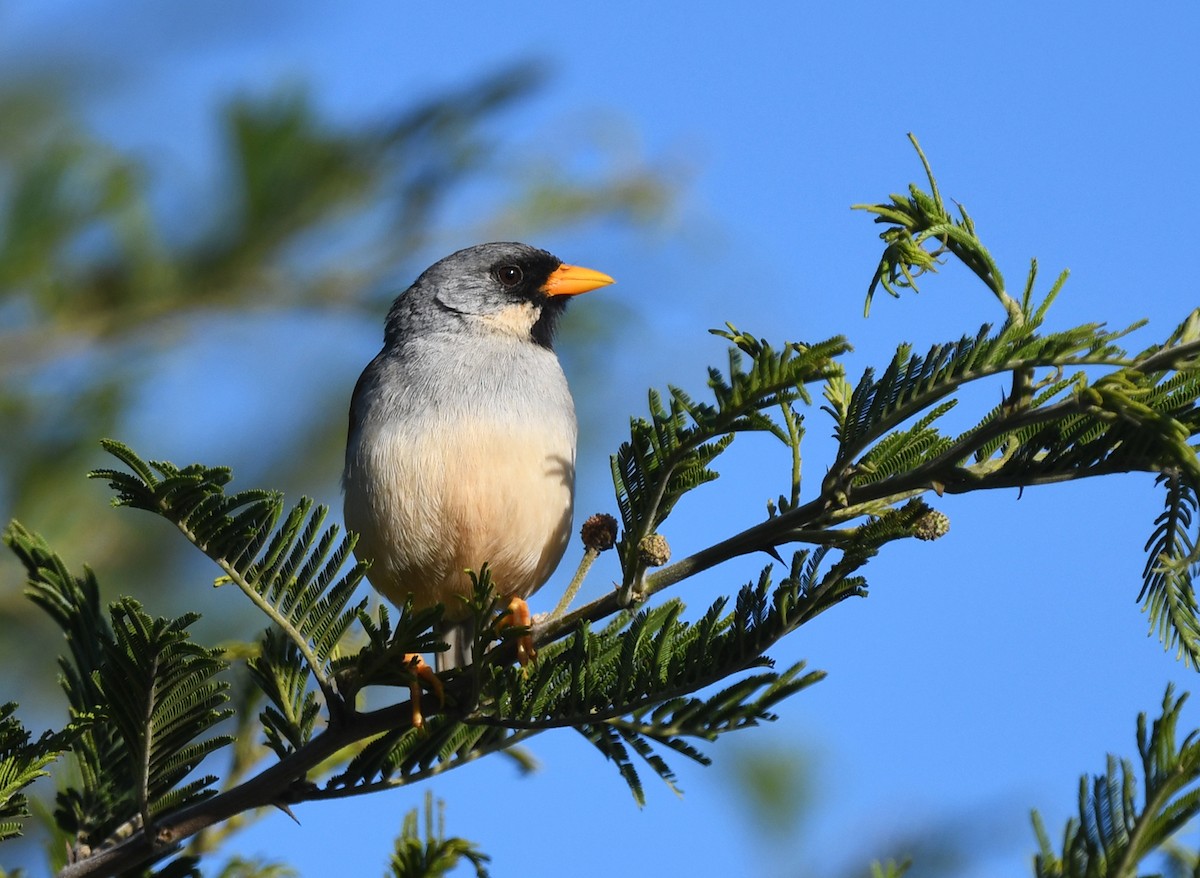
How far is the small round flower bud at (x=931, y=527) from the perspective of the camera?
2373 millimetres

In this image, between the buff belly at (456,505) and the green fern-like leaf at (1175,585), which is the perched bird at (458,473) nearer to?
the buff belly at (456,505)

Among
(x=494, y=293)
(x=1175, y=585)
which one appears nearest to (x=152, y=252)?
(x=494, y=293)

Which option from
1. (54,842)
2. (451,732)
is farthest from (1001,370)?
(54,842)

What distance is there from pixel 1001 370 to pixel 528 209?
15.9 ft

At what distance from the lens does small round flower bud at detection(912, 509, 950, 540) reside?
2373 mm

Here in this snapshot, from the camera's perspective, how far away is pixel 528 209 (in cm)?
685

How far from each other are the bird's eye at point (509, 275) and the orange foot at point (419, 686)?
305 cm

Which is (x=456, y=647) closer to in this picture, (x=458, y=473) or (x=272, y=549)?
(x=458, y=473)

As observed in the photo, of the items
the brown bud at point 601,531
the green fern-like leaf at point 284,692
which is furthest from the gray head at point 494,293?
the green fern-like leaf at point 284,692

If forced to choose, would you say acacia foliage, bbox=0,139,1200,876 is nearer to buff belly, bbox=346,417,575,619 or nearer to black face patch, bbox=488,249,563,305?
buff belly, bbox=346,417,575,619

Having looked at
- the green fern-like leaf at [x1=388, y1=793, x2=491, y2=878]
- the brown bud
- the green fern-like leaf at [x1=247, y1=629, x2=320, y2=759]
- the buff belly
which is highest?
the buff belly

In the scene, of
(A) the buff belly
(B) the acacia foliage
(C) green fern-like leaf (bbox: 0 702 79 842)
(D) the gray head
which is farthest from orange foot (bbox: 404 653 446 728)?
(D) the gray head

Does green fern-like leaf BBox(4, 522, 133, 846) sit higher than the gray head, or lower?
lower

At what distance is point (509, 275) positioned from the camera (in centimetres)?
591
